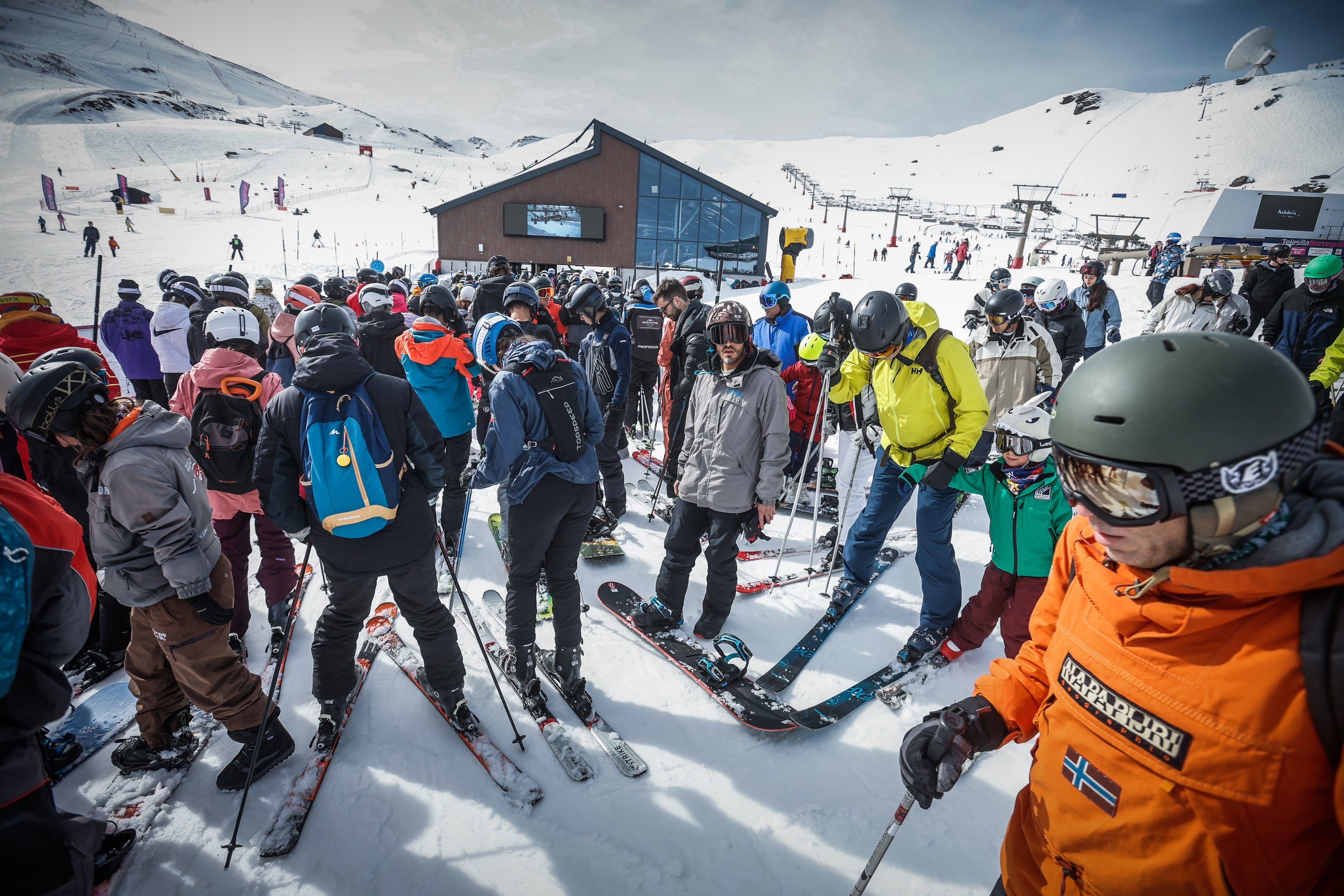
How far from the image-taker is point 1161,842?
1.10m

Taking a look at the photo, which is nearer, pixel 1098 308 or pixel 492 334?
pixel 492 334

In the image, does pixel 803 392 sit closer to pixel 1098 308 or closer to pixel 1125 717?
pixel 1125 717

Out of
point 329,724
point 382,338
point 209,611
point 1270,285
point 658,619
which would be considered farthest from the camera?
point 1270,285

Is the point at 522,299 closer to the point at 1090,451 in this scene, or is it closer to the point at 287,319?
the point at 287,319

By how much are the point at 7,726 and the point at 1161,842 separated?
2.76 m

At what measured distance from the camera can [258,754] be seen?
2590 millimetres

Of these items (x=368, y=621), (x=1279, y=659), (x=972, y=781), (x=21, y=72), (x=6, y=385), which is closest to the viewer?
(x=1279, y=659)

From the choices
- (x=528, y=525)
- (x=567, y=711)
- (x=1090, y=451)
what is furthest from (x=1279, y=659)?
(x=567, y=711)

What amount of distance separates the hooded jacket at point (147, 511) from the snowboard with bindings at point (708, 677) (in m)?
2.42

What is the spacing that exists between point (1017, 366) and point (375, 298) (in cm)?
579

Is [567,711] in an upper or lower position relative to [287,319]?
lower

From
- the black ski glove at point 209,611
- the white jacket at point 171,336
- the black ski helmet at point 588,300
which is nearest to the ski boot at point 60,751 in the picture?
the black ski glove at point 209,611

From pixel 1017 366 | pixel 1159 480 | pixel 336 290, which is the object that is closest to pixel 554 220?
pixel 336 290

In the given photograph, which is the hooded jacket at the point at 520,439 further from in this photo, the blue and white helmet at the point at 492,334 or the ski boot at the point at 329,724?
the ski boot at the point at 329,724
